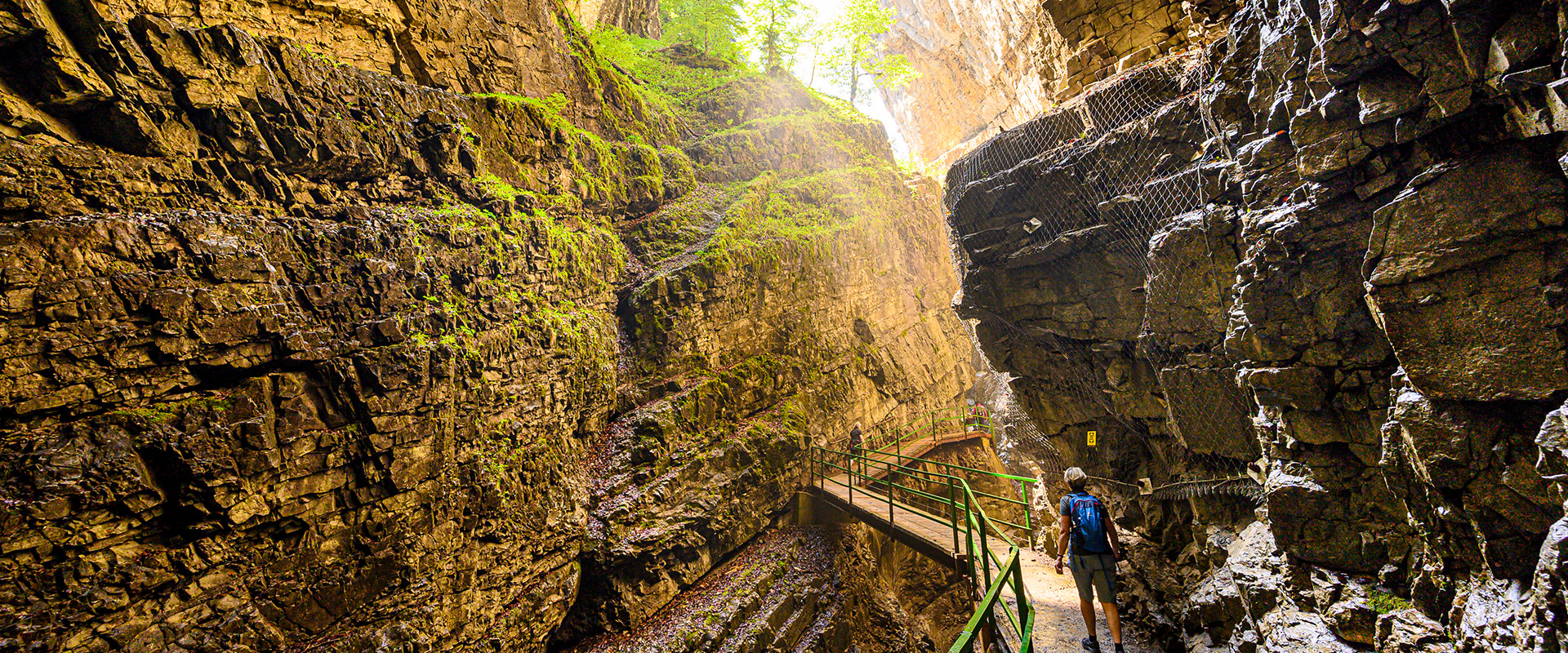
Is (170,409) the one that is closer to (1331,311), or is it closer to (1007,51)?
(1331,311)

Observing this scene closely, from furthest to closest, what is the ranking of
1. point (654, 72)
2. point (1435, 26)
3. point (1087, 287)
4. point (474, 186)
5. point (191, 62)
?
1. point (654, 72)
2. point (474, 186)
3. point (1087, 287)
4. point (191, 62)
5. point (1435, 26)

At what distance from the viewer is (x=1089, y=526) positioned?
432 centimetres

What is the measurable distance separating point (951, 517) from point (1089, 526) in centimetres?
263

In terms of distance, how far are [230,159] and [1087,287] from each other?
10129mm

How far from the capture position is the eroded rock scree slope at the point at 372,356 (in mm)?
4473

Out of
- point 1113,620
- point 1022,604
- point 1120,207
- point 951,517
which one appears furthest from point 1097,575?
point 1120,207

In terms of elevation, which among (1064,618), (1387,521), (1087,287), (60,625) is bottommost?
(1064,618)

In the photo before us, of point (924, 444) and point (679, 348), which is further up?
point (679, 348)

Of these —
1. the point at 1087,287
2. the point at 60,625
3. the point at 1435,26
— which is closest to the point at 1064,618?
the point at 1087,287

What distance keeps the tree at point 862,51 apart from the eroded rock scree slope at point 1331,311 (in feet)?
45.8

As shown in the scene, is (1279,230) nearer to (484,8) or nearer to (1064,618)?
(1064,618)

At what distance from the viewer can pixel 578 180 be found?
9.72 m

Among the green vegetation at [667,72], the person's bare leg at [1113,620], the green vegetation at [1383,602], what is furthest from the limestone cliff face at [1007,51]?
the green vegetation at [667,72]

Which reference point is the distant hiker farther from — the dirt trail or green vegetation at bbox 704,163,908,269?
green vegetation at bbox 704,163,908,269
